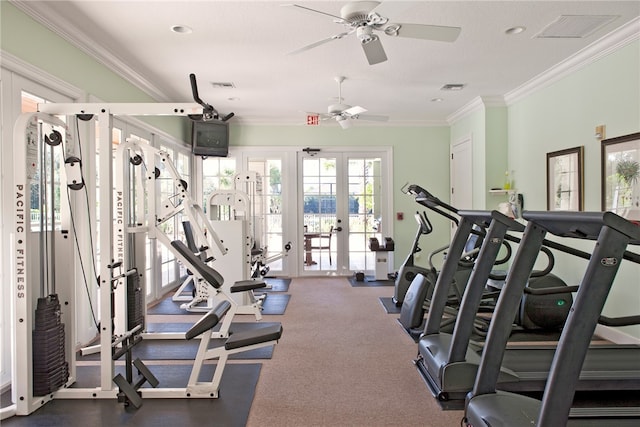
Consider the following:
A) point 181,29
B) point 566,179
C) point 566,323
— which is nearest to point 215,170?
point 181,29

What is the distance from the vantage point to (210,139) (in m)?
6.34

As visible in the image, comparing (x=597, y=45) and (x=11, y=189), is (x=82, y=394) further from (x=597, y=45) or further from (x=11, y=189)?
(x=597, y=45)

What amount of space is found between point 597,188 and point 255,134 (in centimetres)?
507

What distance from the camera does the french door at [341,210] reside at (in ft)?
22.9

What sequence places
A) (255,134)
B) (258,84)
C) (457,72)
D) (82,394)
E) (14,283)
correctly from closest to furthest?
1. (14,283)
2. (82,394)
3. (457,72)
4. (258,84)
5. (255,134)

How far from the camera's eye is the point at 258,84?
4863 millimetres

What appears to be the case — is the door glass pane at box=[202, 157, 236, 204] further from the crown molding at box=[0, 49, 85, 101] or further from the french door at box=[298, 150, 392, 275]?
the crown molding at box=[0, 49, 85, 101]

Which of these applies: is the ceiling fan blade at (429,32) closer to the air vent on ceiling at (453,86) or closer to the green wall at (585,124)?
the green wall at (585,124)

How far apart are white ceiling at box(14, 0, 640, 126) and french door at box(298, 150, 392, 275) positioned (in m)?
1.40

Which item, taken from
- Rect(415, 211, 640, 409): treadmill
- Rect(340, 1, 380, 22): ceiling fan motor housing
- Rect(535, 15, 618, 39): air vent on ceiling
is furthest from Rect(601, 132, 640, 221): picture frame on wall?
Rect(340, 1, 380, 22): ceiling fan motor housing

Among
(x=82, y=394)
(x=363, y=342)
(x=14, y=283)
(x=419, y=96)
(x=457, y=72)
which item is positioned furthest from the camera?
(x=419, y=96)

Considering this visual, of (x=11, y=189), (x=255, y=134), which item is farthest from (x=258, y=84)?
(x=11, y=189)

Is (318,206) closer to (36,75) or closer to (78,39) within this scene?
(78,39)

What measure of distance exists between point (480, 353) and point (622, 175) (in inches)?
88.9
